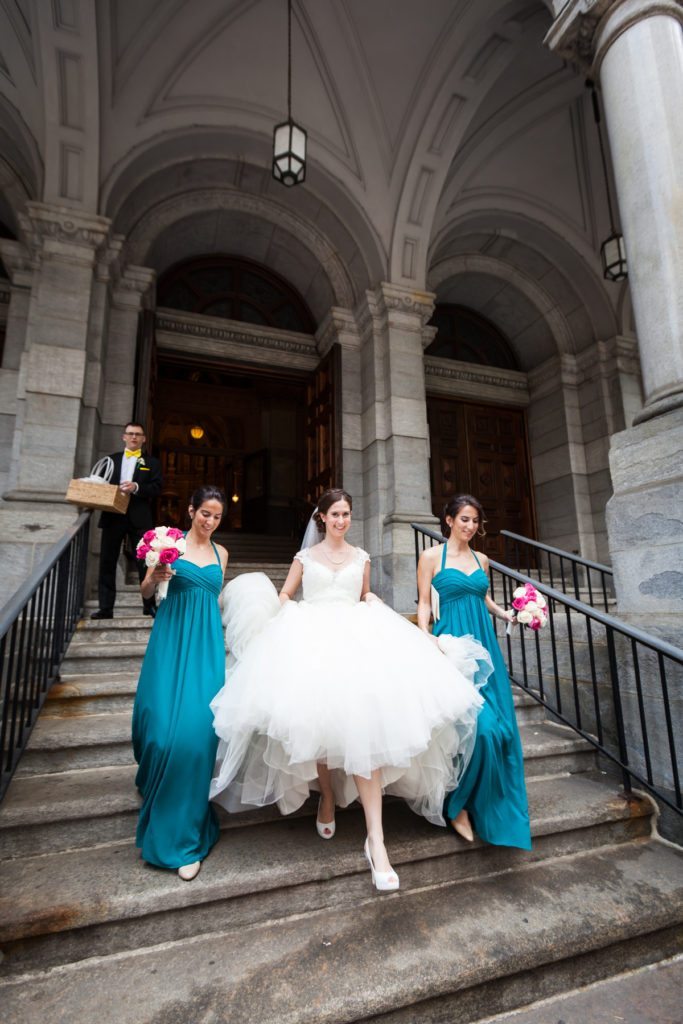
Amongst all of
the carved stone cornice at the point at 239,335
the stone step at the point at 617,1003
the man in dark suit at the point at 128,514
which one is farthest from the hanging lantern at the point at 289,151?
the stone step at the point at 617,1003

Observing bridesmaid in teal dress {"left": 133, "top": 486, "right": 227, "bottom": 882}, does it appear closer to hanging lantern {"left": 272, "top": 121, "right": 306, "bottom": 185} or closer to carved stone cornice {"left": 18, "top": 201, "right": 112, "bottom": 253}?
hanging lantern {"left": 272, "top": 121, "right": 306, "bottom": 185}

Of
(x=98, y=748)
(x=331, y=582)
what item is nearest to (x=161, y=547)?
(x=331, y=582)

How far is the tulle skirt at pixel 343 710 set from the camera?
2.28 m

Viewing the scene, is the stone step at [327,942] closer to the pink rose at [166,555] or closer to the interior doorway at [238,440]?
the pink rose at [166,555]

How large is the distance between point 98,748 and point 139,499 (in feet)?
9.22

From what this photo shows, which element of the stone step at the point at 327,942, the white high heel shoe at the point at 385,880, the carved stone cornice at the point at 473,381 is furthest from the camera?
the carved stone cornice at the point at 473,381

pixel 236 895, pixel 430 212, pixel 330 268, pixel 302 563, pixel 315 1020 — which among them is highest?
pixel 430 212

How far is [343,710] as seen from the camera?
230cm

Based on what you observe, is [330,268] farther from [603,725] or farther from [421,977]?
[421,977]

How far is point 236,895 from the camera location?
2.31 meters

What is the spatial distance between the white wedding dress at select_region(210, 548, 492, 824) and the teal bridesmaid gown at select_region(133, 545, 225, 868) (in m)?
0.12

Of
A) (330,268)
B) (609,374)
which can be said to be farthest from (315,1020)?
(609,374)

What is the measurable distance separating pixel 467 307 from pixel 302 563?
34.1 ft

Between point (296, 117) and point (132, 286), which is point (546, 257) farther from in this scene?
point (132, 286)
